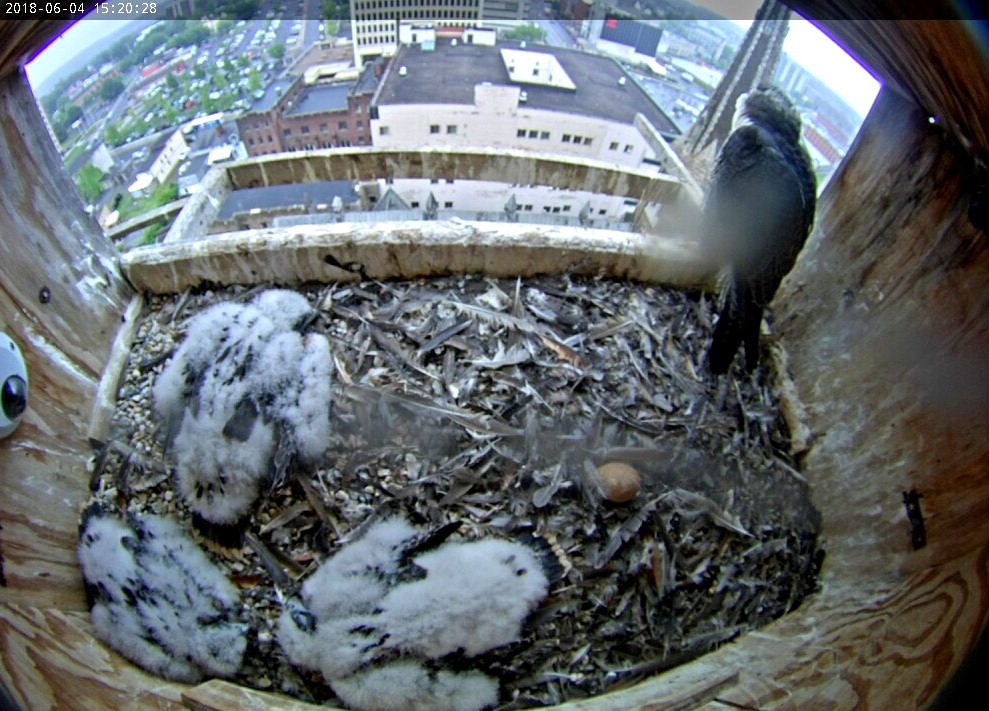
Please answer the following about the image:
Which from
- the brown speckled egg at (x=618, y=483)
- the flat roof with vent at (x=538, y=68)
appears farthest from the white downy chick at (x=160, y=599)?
the flat roof with vent at (x=538, y=68)

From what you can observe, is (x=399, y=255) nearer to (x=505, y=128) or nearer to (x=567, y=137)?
(x=505, y=128)

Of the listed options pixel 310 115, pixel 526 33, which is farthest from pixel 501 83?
pixel 310 115

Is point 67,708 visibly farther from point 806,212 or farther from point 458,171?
point 458,171

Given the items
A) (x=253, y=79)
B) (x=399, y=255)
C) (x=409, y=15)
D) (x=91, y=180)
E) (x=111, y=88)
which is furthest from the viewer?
(x=409, y=15)

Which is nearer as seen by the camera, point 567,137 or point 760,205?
point 760,205

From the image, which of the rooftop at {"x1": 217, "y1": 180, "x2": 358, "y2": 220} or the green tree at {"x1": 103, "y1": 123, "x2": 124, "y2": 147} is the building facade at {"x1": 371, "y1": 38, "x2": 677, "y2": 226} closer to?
the rooftop at {"x1": 217, "y1": 180, "x2": 358, "y2": 220}

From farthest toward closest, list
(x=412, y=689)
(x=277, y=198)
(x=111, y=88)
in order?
(x=277, y=198) < (x=111, y=88) < (x=412, y=689)
